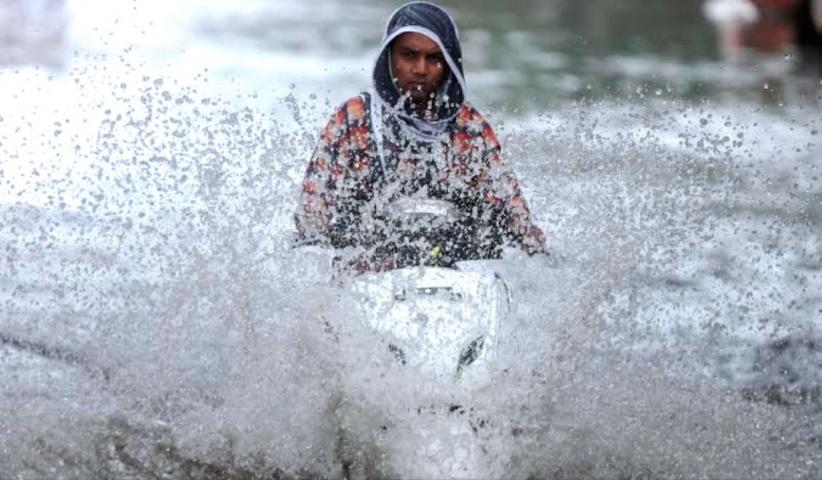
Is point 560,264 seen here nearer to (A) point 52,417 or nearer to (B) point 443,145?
(B) point 443,145

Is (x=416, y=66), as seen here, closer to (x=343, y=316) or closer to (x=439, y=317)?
(x=343, y=316)

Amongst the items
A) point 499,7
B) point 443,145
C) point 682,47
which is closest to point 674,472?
point 443,145

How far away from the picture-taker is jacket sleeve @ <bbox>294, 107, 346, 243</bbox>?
606 cm

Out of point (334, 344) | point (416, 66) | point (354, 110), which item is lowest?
point (334, 344)

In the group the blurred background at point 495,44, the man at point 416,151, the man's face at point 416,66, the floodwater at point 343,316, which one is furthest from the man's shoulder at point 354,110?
the blurred background at point 495,44

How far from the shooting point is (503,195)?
634 cm

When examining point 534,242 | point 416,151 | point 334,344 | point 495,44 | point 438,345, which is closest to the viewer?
point 438,345

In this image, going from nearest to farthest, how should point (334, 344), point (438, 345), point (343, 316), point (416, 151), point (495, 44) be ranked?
1. point (438, 345)
2. point (343, 316)
3. point (334, 344)
4. point (416, 151)
5. point (495, 44)

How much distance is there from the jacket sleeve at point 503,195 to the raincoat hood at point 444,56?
0.65 ft

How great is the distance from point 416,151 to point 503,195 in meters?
0.39

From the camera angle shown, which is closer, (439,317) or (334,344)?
(439,317)

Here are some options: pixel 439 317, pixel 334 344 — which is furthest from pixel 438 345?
pixel 334 344

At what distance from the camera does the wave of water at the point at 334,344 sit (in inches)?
232

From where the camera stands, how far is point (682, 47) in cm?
2089
